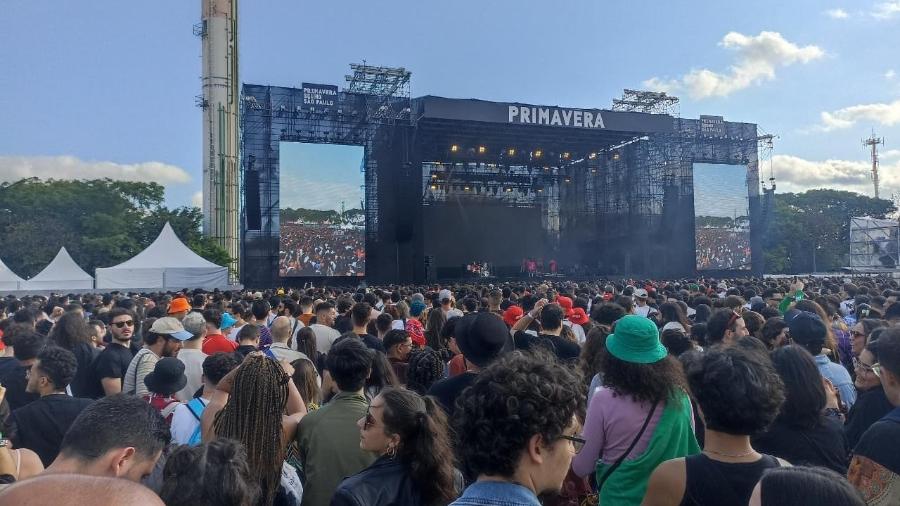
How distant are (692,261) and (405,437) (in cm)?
3127

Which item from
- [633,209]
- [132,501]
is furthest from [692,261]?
[132,501]

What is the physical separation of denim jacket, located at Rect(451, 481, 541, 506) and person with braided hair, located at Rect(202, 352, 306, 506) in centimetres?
132

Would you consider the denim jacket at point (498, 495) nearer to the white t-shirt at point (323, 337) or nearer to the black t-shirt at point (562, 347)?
the black t-shirt at point (562, 347)

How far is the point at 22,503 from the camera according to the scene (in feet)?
2.78

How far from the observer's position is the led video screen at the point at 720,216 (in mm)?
30844

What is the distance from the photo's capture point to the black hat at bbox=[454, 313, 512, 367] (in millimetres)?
3389

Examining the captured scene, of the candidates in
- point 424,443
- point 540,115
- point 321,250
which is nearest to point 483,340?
point 424,443

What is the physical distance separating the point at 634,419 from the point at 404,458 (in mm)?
1045

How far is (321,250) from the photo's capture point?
25203mm

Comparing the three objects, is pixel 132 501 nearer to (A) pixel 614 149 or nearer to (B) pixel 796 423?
(B) pixel 796 423

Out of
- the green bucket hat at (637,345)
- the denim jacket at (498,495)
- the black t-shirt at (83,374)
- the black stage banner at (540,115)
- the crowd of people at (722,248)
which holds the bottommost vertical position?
the black t-shirt at (83,374)

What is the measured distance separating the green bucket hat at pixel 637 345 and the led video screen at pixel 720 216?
3059cm

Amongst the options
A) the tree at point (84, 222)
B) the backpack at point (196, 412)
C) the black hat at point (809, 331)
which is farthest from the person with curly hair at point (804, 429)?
the tree at point (84, 222)

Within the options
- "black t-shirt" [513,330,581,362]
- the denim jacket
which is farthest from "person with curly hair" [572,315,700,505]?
"black t-shirt" [513,330,581,362]
